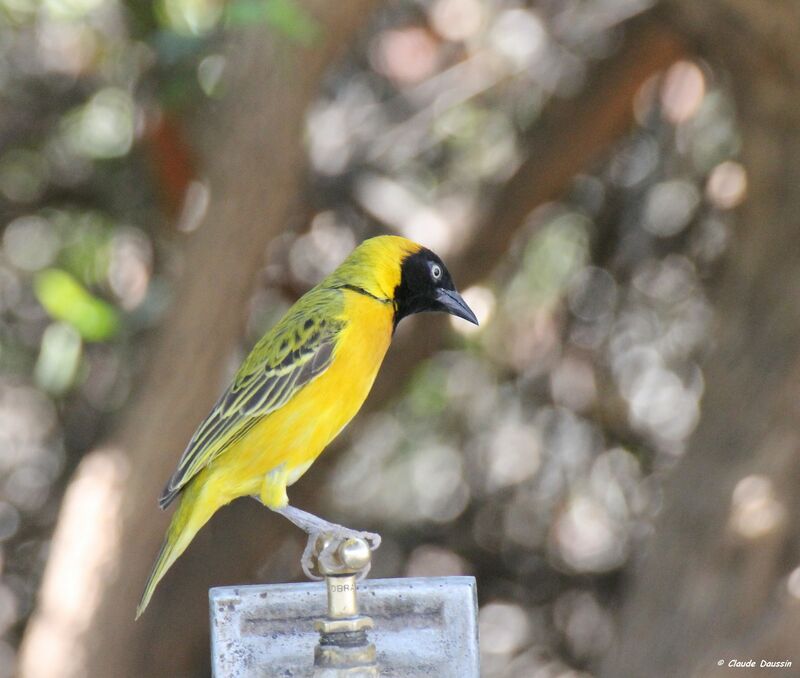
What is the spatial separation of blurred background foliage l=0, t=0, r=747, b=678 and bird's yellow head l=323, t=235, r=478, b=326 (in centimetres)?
151

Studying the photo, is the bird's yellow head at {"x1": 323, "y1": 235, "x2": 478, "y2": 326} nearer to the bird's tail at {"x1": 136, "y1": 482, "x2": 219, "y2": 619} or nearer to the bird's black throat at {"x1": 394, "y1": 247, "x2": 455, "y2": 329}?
the bird's black throat at {"x1": 394, "y1": 247, "x2": 455, "y2": 329}

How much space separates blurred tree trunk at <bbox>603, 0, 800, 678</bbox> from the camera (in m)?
3.88

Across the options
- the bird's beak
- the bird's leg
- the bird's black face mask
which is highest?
the bird's black face mask

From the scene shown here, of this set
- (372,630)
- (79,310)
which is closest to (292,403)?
(372,630)

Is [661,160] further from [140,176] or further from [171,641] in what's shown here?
[171,641]

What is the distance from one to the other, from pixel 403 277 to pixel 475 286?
5.55 ft

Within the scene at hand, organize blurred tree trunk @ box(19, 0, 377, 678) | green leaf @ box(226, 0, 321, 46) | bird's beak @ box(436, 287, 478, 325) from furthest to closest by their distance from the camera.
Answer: blurred tree trunk @ box(19, 0, 377, 678)
bird's beak @ box(436, 287, 478, 325)
green leaf @ box(226, 0, 321, 46)

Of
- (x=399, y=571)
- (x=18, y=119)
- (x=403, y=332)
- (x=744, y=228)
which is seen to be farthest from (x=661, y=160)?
(x=18, y=119)

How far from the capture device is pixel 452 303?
2.88 metres

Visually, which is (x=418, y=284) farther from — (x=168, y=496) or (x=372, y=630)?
(x=372, y=630)

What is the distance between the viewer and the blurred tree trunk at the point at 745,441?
3.88 metres

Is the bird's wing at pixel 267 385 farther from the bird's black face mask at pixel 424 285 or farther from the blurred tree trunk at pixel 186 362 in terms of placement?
the blurred tree trunk at pixel 186 362

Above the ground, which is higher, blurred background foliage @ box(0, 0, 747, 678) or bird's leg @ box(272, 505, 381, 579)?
blurred background foliage @ box(0, 0, 747, 678)

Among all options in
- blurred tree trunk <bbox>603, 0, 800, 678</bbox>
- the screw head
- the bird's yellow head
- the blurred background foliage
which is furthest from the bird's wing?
blurred tree trunk <bbox>603, 0, 800, 678</bbox>
